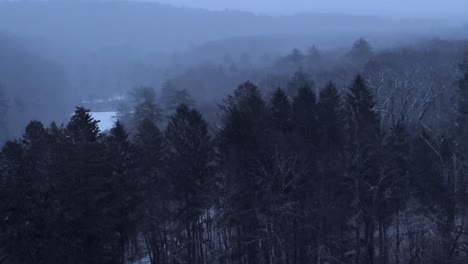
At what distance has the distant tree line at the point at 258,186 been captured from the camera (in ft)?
50.8

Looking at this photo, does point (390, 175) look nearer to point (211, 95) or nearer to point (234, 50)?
point (211, 95)

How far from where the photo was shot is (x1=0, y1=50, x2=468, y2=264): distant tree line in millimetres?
15492

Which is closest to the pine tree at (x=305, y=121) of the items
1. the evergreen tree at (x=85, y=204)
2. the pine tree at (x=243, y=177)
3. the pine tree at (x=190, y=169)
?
the pine tree at (x=243, y=177)

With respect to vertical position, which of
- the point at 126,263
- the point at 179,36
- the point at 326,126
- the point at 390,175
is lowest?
the point at 126,263

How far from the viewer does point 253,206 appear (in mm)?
17203

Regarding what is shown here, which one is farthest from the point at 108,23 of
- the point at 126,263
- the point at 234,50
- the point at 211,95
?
the point at 126,263

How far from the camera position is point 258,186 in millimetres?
17469

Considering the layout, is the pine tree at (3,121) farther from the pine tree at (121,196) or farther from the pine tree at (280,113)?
the pine tree at (280,113)

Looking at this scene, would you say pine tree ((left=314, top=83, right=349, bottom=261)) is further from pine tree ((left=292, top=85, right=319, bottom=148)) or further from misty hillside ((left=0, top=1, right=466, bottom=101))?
misty hillside ((left=0, top=1, right=466, bottom=101))

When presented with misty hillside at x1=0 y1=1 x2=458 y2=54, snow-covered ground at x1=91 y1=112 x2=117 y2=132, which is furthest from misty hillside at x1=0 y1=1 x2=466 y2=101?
snow-covered ground at x1=91 y1=112 x2=117 y2=132

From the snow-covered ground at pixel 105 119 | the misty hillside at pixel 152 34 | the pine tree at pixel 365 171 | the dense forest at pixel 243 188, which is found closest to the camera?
the dense forest at pixel 243 188

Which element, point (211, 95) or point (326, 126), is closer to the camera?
point (326, 126)

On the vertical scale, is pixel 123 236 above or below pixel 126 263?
above

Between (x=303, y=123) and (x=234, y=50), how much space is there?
74.9 meters
